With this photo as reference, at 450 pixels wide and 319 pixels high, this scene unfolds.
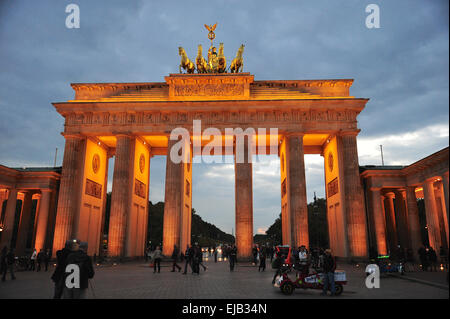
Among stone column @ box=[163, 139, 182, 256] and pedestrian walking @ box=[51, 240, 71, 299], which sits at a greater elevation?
stone column @ box=[163, 139, 182, 256]

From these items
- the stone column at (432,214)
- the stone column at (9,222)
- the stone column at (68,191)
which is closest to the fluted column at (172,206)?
the stone column at (68,191)

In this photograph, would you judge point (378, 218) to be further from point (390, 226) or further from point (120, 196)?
point (120, 196)

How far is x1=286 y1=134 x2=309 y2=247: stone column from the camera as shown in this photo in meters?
30.4

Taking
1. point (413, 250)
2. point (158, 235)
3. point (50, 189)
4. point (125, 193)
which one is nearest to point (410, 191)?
point (413, 250)

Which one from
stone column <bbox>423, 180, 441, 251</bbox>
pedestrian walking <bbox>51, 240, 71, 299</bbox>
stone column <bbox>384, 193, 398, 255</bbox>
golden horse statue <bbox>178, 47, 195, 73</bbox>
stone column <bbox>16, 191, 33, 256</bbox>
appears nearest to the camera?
pedestrian walking <bbox>51, 240, 71, 299</bbox>

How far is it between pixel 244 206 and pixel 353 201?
33.8 feet

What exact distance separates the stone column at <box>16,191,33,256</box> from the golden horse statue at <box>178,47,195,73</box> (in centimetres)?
2227

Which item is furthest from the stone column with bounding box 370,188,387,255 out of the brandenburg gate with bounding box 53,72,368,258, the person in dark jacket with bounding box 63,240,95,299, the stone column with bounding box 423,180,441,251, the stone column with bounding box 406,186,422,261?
the person in dark jacket with bounding box 63,240,95,299

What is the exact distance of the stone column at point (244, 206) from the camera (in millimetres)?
31125

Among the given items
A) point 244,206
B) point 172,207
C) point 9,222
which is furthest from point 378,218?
point 9,222

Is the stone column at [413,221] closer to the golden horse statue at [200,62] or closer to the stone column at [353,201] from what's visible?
the stone column at [353,201]

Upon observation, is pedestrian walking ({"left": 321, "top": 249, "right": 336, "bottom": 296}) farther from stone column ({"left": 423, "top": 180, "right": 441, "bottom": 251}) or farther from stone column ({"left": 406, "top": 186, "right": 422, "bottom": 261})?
stone column ({"left": 406, "top": 186, "right": 422, "bottom": 261})

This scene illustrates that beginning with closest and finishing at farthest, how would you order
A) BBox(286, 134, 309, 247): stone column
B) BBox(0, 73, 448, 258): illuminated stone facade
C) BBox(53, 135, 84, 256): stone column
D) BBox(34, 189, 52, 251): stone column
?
BBox(286, 134, 309, 247): stone column, BBox(53, 135, 84, 256): stone column, BBox(0, 73, 448, 258): illuminated stone facade, BBox(34, 189, 52, 251): stone column

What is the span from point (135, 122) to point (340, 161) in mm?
21358
